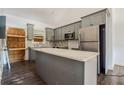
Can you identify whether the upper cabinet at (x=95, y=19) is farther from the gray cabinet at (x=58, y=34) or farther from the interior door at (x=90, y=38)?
the gray cabinet at (x=58, y=34)

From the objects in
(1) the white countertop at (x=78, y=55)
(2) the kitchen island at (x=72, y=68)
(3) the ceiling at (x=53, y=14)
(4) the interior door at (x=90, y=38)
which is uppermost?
(3) the ceiling at (x=53, y=14)

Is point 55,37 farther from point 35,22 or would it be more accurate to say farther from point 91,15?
point 91,15

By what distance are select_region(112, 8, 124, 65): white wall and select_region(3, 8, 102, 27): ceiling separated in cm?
153

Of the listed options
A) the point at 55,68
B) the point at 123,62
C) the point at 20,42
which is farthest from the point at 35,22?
the point at 123,62

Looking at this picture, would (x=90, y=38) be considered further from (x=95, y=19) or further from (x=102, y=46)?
(x=95, y=19)

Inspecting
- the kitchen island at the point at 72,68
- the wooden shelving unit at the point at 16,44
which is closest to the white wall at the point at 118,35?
the kitchen island at the point at 72,68

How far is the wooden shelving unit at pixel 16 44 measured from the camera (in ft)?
18.2

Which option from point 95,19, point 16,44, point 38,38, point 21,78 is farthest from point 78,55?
point 38,38

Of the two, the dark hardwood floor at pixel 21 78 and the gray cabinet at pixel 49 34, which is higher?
the gray cabinet at pixel 49 34

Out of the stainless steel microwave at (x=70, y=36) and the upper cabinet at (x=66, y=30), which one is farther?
the stainless steel microwave at (x=70, y=36)

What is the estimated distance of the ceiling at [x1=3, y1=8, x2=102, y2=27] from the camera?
4.40 m

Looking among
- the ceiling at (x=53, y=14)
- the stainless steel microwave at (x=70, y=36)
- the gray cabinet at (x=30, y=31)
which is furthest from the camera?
the gray cabinet at (x=30, y=31)

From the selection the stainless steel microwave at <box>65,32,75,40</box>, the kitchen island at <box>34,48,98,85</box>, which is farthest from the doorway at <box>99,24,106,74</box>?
the stainless steel microwave at <box>65,32,75,40</box>

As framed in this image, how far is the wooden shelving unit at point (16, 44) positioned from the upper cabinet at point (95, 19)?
368cm
